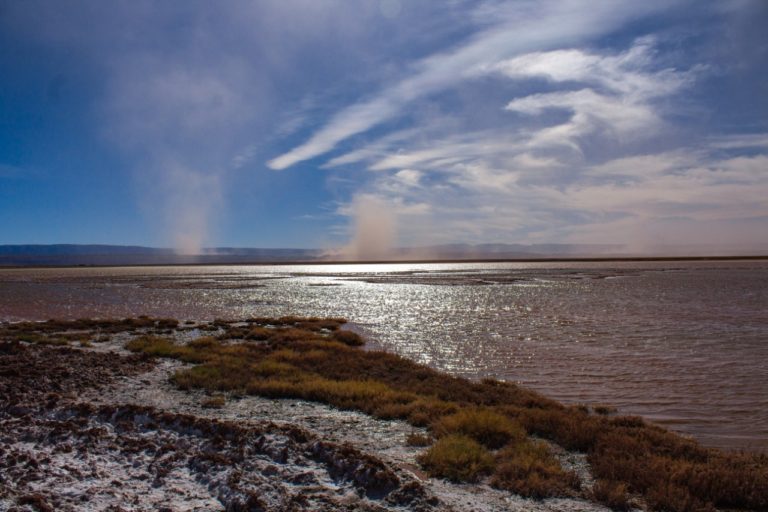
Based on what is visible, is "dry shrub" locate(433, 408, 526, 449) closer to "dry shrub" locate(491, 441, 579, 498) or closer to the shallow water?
"dry shrub" locate(491, 441, 579, 498)

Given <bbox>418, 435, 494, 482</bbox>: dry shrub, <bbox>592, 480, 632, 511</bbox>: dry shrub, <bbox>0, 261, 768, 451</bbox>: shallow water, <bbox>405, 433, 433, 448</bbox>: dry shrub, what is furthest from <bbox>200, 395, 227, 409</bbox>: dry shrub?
<bbox>0, 261, 768, 451</bbox>: shallow water

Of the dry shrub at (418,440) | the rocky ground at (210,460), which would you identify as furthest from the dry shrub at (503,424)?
the rocky ground at (210,460)

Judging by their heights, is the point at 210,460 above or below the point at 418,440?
above

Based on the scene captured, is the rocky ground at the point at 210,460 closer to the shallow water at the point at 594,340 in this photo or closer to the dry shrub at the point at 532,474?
the dry shrub at the point at 532,474

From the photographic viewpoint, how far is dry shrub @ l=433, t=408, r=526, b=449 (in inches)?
415

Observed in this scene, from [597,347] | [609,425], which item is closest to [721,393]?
[609,425]

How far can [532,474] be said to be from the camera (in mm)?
8531

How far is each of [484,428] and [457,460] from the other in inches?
75.2

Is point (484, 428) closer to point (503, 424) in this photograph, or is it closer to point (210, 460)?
point (503, 424)

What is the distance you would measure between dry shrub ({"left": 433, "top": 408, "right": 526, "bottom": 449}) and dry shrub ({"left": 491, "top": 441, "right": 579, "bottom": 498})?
2.29ft

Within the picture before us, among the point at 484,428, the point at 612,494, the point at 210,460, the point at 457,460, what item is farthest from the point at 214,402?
the point at 612,494

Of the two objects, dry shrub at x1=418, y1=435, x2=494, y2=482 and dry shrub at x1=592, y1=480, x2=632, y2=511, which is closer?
dry shrub at x1=592, y1=480, x2=632, y2=511

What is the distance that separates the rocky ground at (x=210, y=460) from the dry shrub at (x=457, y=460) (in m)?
0.25

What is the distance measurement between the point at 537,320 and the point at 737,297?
Answer: 26641mm
